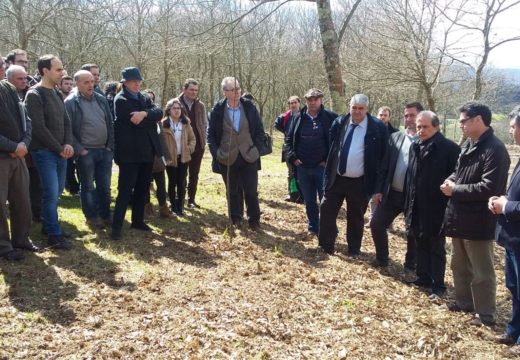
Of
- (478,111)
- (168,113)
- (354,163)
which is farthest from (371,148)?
(168,113)

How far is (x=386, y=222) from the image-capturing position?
593 centimetres

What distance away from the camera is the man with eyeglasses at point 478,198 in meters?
4.30

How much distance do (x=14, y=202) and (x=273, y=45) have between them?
29.9 metres

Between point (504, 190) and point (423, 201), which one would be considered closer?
point (504, 190)

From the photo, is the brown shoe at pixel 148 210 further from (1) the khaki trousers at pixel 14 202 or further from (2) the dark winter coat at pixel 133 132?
(1) the khaki trousers at pixel 14 202

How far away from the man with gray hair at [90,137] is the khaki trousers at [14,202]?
1.09 m

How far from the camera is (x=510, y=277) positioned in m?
4.20

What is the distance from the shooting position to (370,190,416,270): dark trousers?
577 centimetres

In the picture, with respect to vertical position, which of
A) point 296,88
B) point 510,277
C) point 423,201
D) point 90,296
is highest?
point 296,88

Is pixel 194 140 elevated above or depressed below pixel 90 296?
above

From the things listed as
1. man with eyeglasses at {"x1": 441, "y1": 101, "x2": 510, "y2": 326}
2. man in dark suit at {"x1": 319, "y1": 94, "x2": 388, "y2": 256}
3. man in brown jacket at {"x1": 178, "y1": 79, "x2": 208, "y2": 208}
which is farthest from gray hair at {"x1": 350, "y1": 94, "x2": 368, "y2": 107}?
man in brown jacket at {"x1": 178, "y1": 79, "x2": 208, "y2": 208}

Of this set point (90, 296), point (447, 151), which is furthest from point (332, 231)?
point (90, 296)

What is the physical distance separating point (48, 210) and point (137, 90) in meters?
2.01

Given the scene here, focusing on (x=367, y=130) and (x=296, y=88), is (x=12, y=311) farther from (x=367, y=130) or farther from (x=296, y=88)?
(x=296, y=88)
